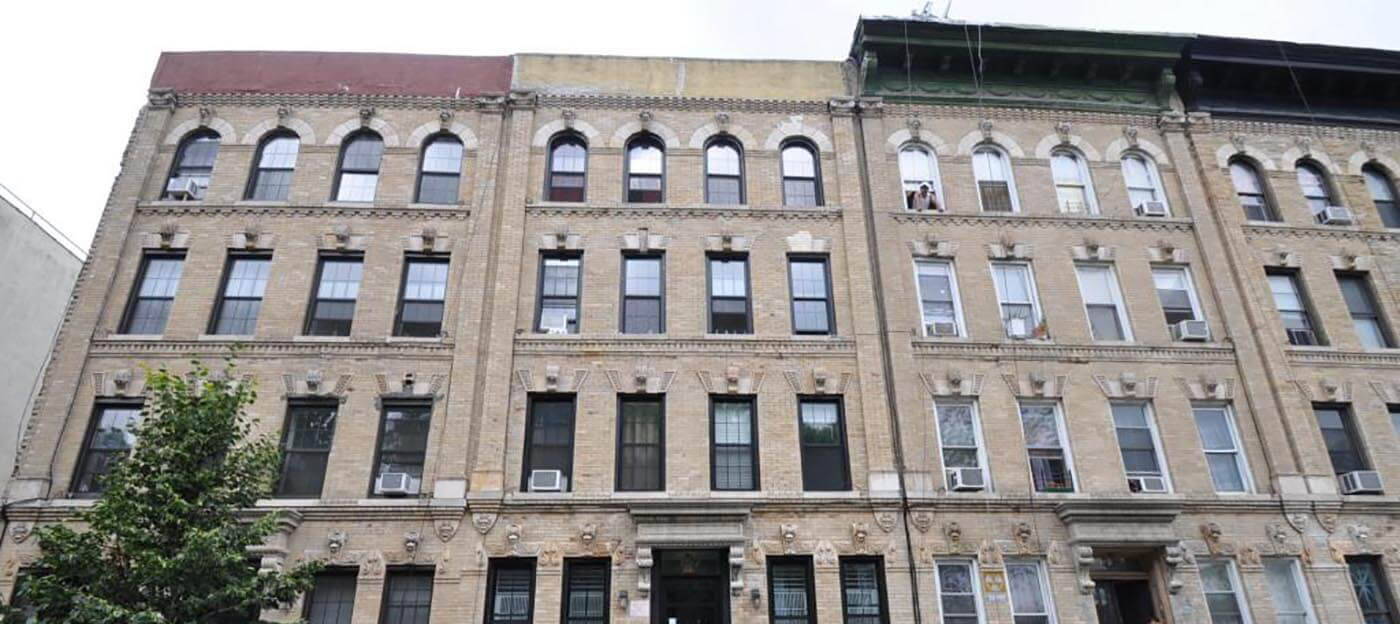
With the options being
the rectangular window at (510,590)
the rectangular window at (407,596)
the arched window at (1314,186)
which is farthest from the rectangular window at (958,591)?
the arched window at (1314,186)

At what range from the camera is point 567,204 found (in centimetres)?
1636

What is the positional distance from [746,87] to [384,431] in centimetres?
1013

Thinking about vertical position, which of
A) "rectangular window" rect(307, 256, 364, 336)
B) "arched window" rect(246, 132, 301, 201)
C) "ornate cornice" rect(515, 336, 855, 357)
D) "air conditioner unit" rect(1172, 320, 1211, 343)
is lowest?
"ornate cornice" rect(515, 336, 855, 357)

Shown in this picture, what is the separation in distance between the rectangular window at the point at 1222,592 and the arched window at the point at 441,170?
1526 cm

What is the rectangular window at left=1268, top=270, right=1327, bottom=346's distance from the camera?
1652cm

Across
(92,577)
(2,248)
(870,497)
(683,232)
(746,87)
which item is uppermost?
(746,87)

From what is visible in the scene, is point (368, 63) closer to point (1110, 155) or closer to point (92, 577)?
point (92, 577)

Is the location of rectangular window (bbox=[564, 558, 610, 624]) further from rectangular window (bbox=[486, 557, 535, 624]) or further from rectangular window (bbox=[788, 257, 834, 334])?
rectangular window (bbox=[788, 257, 834, 334])

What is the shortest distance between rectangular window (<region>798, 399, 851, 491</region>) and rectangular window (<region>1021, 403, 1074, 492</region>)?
3305mm

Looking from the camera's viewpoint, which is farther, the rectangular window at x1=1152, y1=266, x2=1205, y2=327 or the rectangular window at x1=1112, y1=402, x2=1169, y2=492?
the rectangular window at x1=1152, y1=266, x2=1205, y2=327

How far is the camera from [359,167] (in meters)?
16.7

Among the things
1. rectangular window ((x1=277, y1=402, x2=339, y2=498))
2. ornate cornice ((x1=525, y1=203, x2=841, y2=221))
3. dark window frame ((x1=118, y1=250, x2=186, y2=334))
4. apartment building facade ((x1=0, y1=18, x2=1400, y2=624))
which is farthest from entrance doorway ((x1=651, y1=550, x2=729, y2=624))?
dark window frame ((x1=118, y1=250, x2=186, y2=334))

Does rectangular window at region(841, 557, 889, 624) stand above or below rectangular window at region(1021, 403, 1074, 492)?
below

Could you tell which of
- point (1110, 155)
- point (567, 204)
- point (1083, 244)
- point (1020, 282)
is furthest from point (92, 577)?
point (1110, 155)
